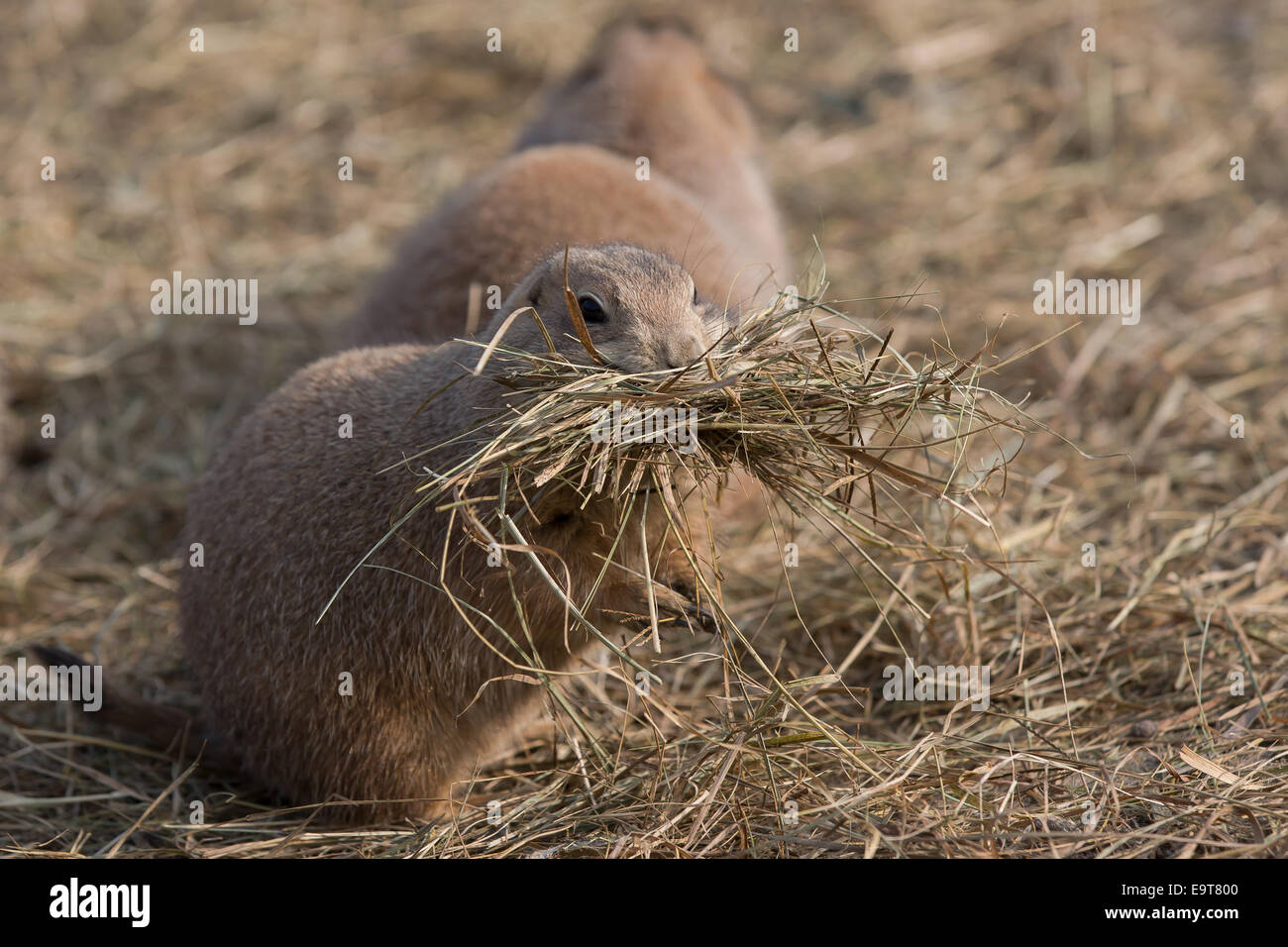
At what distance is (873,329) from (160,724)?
4134 millimetres

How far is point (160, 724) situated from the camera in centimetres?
449

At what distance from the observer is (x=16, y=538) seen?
5828mm

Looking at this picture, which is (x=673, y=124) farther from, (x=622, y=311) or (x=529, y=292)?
(x=622, y=311)

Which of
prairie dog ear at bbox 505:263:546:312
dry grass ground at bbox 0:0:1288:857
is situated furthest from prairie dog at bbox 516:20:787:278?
prairie dog ear at bbox 505:263:546:312

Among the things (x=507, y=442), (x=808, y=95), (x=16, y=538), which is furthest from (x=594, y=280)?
(x=808, y=95)

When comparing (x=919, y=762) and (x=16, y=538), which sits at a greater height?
(x=16, y=538)

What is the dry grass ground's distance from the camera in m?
3.84

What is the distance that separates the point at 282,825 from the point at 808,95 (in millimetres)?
7307
